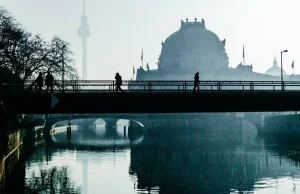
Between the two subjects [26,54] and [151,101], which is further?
[26,54]

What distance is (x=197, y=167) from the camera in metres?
66.4

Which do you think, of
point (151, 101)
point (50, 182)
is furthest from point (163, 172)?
point (151, 101)

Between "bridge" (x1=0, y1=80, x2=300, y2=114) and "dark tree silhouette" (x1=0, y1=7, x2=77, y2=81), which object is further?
"dark tree silhouette" (x1=0, y1=7, x2=77, y2=81)

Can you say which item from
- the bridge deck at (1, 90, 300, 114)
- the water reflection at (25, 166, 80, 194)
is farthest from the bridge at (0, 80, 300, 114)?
the water reflection at (25, 166, 80, 194)

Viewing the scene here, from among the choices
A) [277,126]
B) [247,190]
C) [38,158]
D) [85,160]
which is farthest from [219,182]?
[277,126]

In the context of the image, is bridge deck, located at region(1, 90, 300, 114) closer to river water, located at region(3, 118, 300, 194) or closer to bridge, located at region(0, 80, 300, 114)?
bridge, located at region(0, 80, 300, 114)

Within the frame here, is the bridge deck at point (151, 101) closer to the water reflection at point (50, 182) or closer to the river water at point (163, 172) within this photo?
the water reflection at point (50, 182)

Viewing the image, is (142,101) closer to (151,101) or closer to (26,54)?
(151,101)

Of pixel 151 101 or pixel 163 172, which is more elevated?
pixel 151 101

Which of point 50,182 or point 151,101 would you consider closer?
point 151,101

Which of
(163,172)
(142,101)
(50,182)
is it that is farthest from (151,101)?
(163,172)

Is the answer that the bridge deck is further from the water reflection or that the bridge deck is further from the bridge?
the water reflection

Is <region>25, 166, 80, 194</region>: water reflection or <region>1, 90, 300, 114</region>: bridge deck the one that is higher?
<region>1, 90, 300, 114</region>: bridge deck

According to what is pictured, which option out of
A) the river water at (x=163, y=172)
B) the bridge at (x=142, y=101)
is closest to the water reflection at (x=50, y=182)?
the river water at (x=163, y=172)
